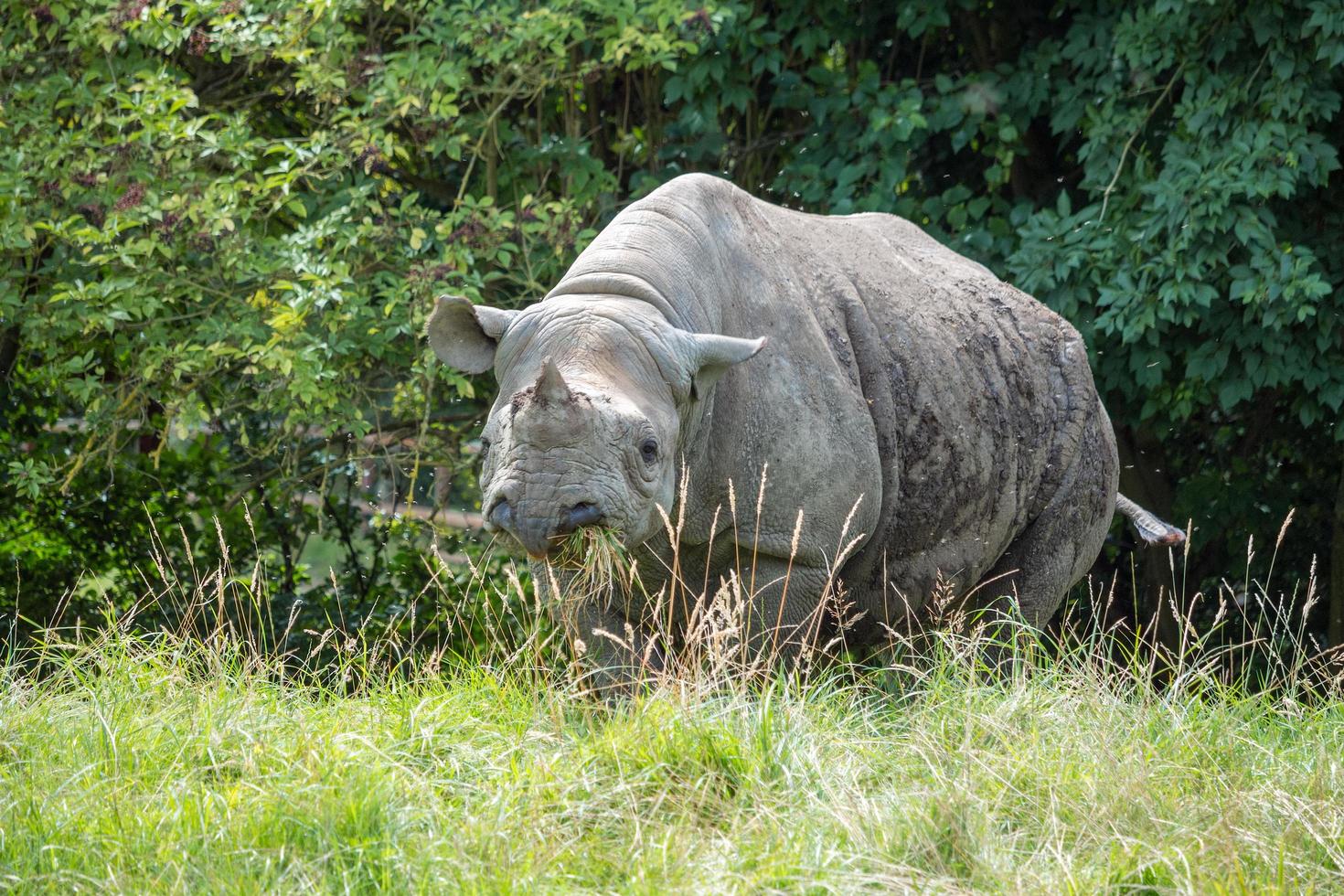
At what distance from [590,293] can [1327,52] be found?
4.23 m

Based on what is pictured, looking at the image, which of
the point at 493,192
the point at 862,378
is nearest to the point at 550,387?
the point at 862,378

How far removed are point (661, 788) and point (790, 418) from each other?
1785 millimetres

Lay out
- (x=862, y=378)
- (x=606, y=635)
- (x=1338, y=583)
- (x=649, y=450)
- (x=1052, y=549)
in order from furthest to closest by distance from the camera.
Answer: (x=1338, y=583)
(x=1052, y=549)
(x=862, y=378)
(x=606, y=635)
(x=649, y=450)

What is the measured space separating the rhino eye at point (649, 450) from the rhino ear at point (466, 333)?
0.74 m

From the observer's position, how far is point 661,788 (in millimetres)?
4355

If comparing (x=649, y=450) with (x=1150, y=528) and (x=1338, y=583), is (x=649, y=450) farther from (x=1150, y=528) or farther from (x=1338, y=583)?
(x=1338, y=583)

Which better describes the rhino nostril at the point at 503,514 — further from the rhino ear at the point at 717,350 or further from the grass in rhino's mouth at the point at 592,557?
the rhino ear at the point at 717,350

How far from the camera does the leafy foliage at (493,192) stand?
26.4 feet

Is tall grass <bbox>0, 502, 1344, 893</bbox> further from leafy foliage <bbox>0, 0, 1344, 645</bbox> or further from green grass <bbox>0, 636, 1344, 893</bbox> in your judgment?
leafy foliage <bbox>0, 0, 1344, 645</bbox>

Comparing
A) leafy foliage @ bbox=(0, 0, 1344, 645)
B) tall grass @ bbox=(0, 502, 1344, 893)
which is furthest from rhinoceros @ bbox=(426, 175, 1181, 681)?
leafy foliage @ bbox=(0, 0, 1344, 645)

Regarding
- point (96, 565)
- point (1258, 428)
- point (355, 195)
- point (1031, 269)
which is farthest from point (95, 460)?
point (1258, 428)

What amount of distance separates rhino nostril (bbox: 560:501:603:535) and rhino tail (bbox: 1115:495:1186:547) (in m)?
3.05

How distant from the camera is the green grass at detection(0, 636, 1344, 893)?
13.0ft

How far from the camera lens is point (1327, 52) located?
7.99 m
